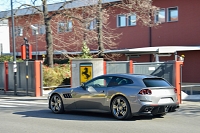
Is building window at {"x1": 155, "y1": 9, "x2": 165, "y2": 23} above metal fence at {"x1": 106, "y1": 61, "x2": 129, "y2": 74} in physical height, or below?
above

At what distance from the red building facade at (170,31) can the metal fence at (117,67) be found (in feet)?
33.7

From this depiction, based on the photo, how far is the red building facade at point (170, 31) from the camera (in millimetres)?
28625

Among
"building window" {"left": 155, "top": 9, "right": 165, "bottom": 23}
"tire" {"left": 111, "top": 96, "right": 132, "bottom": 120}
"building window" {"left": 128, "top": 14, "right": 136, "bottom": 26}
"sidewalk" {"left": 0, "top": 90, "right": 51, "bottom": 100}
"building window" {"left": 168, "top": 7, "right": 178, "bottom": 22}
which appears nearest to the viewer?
"tire" {"left": 111, "top": 96, "right": 132, "bottom": 120}

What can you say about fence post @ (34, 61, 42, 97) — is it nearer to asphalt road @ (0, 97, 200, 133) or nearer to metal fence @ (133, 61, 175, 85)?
metal fence @ (133, 61, 175, 85)

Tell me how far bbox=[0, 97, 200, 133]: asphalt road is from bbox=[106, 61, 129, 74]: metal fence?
6.51m

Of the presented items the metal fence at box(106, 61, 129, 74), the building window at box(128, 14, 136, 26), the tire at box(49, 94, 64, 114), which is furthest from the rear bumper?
the building window at box(128, 14, 136, 26)

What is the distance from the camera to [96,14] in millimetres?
27078

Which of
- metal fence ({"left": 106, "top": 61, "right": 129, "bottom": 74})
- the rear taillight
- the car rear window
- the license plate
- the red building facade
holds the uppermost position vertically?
the red building facade

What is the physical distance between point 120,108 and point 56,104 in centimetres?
289

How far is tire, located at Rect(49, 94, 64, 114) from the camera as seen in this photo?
1334cm

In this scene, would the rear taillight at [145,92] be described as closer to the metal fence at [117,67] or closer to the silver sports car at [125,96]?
the silver sports car at [125,96]

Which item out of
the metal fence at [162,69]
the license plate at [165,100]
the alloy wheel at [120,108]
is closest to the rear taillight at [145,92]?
the license plate at [165,100]

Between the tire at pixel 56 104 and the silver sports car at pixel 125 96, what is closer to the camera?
the silver sports car at pixel 125 96

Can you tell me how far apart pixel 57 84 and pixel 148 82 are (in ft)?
50.2
